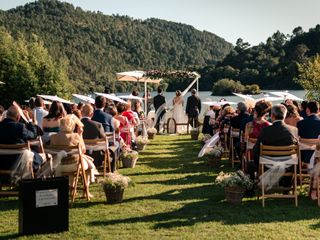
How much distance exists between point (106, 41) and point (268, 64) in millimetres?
37939

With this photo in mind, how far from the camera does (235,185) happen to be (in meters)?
7.14

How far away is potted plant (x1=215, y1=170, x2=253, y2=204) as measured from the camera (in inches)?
281

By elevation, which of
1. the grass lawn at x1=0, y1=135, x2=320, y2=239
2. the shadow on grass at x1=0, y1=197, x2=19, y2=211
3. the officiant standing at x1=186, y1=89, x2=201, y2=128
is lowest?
the grass lawn at x1=0, y1=135, x2=320, y2=239

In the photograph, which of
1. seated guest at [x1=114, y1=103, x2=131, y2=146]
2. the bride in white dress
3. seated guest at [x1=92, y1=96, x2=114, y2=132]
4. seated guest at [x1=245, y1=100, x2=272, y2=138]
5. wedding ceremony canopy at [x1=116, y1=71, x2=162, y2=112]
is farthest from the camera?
wedding ceremony canopy at [x1=116, y1=71, x2=162, y2=112]

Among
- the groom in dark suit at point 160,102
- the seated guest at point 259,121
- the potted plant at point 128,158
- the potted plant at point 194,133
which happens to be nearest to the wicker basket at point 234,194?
the seated guest at point 259,121

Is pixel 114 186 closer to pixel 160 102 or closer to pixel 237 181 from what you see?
pixel 237 181

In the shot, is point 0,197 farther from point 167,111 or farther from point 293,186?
point 167,111

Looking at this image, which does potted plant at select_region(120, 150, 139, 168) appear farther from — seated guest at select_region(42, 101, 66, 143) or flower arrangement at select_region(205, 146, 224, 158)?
seated guest at select_region(42, 101, 66, 143)

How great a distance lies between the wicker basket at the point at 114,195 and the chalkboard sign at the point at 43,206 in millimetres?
1432

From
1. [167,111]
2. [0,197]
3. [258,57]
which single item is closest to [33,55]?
[258,57]

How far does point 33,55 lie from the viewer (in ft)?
161

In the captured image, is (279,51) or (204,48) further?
(204,48)

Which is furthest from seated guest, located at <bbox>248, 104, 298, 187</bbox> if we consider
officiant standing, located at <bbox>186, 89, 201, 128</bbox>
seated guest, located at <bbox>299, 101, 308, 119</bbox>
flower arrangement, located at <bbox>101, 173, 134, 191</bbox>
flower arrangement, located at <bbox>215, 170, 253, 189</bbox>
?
officiant standing, located at <bbox>186, 89, 201, 128</bbox>

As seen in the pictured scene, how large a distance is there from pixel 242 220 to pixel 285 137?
1767 millimetres
